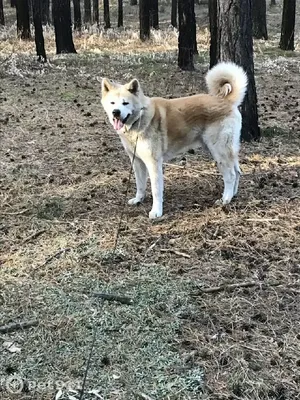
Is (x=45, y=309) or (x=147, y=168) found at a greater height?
(x=147, y=168)

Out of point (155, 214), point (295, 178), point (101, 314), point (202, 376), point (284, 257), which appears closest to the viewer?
point (202, 376)

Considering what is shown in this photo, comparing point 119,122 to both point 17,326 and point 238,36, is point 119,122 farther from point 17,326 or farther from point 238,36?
point 238,36

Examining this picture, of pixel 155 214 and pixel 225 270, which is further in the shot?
pixel 155 214

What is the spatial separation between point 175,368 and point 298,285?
120cm

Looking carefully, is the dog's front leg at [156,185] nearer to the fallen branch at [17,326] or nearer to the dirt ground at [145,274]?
the dirt ground at [145,274]

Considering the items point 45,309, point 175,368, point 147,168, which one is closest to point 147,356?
point 175,368

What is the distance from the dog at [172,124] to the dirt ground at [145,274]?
1.06 ft

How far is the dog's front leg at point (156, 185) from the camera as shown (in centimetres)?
487

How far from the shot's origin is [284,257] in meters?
4.12

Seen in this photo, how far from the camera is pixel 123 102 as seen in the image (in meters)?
4.62

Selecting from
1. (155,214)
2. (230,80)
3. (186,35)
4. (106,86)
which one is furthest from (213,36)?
(155,214)

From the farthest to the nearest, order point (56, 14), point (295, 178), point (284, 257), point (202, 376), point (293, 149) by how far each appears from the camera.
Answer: point (56, 14), point (293, 149), point (295, 178), point (284, 257), point (202, 376)

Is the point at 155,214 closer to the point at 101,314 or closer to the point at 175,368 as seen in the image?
the point at 101,314

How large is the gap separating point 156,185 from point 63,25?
35.1 ft
